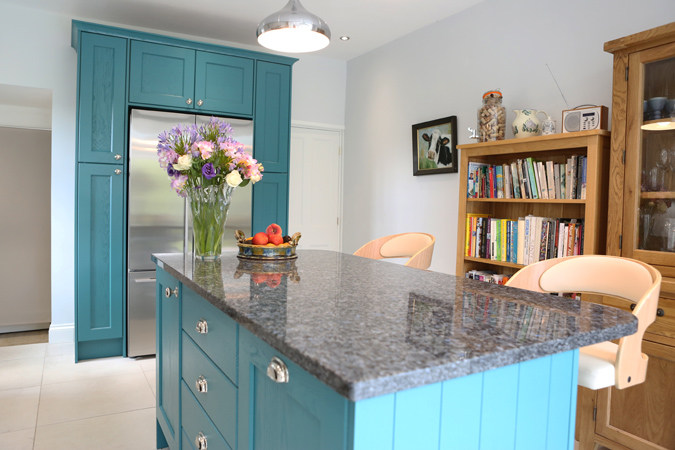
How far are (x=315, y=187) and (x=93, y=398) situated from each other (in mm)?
2888

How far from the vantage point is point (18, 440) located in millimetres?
2316

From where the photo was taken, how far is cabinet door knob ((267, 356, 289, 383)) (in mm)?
855

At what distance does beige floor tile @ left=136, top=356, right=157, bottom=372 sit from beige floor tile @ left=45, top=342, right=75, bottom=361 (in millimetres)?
522

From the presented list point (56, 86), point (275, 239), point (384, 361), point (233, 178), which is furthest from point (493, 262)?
point (56, 86)

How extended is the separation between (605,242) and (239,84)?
2.89 metres

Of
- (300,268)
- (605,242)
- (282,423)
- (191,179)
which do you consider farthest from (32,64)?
(605,242)

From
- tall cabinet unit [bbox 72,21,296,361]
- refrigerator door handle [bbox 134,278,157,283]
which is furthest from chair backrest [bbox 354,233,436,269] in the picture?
tall cabinet unit [bbox 72,21,296,361]

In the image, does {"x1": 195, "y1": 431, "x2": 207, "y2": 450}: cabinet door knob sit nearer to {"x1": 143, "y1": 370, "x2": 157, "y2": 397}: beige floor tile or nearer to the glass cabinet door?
{"x1": 143, "y1": 370, "x2": 157, "y2": 397}: beige floor tile

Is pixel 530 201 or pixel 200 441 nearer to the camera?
pixel 200 441

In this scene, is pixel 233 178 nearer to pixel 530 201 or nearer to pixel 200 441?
pixel 200 441

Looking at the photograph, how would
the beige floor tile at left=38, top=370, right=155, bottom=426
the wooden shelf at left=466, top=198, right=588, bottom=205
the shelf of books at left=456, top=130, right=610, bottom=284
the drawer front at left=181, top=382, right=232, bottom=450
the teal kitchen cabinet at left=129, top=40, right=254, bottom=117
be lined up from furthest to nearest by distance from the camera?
the teal kitchen cabinet at left=129, top=40, right=254, bottom=117 < the beige floor tile at left=38, top=370, right=155, bottom=426 < the wooden shelf at left=466, top=198, right=588, bottom=205 < the shelf of books at left=456, top=130, right=610, bottom=284 < the drawer front at left=181, top=382, right=232, bottom=450

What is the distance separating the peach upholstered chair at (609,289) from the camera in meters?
1.46

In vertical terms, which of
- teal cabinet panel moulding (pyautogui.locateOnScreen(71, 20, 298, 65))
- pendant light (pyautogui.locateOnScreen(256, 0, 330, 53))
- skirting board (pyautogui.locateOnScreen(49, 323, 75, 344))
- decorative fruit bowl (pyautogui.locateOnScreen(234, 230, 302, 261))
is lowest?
skirting board (pyautogui.locateOnScreen(49, 323, 75, 344))

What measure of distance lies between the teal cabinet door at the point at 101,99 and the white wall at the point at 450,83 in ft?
7.38
